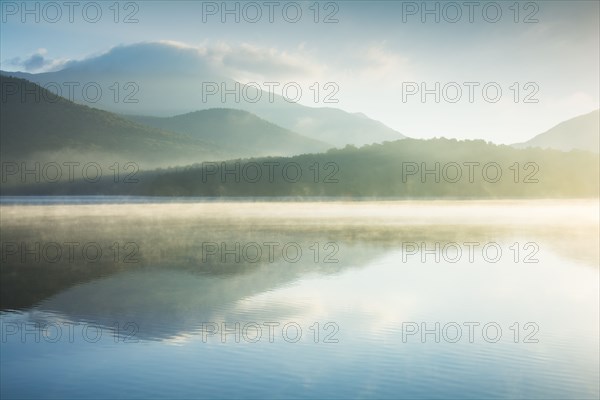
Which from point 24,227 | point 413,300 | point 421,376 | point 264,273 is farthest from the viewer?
point 24,227

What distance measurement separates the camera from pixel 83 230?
212ft

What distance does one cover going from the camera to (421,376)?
16469 millimetres

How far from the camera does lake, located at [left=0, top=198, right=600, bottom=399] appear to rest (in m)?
16.0

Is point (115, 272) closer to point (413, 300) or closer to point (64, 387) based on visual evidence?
point (413, 300)

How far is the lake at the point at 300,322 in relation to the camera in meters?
16.0

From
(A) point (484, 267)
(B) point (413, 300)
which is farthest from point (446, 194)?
(B) point (413, 300)

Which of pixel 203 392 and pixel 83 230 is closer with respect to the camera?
pixel 203 392

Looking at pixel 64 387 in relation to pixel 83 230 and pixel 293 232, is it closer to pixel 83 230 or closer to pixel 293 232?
pixel 293 232

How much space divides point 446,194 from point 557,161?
36.3 meters

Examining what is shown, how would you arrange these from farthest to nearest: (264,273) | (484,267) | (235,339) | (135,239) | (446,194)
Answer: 1. (446,194)
2. (135,239)
3. (484,267)
4. (264,273)
5. (235,339)

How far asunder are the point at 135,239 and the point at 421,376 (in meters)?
42.1

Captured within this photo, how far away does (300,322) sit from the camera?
22719mm

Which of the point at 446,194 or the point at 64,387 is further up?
the point at 446,194

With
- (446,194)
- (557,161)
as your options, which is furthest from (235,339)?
(557,161)
